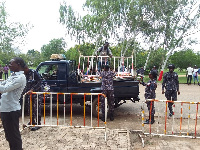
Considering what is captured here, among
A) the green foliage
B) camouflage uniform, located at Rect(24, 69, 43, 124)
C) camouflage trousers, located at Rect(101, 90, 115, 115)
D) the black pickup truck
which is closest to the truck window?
the black pickup truck

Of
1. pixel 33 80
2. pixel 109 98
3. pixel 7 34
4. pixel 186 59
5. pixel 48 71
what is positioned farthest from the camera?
pixel 186 59

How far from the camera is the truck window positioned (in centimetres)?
715

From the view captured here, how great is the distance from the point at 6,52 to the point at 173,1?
17.2 m

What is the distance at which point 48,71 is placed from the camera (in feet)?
23.9

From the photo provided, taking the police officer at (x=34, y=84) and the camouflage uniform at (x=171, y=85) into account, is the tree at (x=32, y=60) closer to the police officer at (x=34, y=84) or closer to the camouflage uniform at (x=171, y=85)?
the police officer at (x=34, y=84)

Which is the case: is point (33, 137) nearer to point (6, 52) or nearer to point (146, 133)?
point (146, 133)

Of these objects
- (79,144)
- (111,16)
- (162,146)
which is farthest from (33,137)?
(111,16)

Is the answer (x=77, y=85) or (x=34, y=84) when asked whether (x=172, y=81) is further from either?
(x=34, y=84)

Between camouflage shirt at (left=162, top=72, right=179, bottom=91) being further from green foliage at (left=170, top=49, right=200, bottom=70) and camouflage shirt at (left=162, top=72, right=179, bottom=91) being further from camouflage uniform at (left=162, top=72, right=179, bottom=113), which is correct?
green foliage at (left=170, top=49, right=200, bottom=70)

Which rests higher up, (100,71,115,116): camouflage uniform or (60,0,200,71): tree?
(60,0,200,71): tree

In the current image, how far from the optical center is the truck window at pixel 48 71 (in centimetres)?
715

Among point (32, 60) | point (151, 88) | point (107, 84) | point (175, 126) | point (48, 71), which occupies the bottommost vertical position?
point (175, 126)

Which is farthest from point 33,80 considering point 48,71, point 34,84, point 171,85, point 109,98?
point 171,85

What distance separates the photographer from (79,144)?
445 cm
